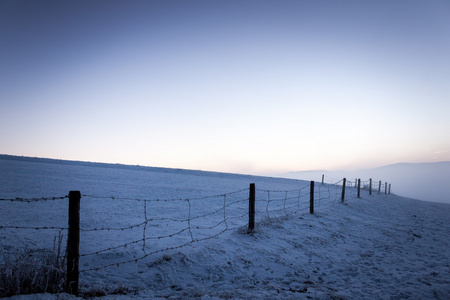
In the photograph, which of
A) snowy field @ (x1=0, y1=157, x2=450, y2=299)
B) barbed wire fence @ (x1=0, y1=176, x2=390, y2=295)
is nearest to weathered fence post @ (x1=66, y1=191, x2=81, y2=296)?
barbed wire fence @ (x1=0, y1=176, x2=390, y2=295)

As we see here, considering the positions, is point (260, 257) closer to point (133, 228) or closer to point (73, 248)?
point (73, 248)

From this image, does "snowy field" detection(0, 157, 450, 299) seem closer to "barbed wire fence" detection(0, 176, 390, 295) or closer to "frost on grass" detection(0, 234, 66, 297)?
"barbed wire fence" detection(0, 176, 390, 295)

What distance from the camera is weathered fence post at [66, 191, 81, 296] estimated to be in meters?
3.75

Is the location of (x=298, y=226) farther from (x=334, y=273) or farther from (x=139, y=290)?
(x=139, y=290)

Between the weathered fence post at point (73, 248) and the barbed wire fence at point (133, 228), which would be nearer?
the weathered fence post at point (73, 248)

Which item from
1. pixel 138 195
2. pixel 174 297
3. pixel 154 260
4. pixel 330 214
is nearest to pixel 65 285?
pixel 174 297

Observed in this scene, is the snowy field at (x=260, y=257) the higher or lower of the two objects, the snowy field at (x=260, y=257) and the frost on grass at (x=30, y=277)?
the lower

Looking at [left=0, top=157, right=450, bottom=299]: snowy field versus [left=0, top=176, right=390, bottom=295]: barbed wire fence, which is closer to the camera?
[left=0, top=176, right=390, bottom=295]: barbed wire fence

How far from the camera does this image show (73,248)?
3836mm

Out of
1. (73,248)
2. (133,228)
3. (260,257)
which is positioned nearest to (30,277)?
(73,248)

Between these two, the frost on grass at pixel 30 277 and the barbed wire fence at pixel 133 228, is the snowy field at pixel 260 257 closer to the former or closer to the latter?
the barbed wire fence at pixel 133 228

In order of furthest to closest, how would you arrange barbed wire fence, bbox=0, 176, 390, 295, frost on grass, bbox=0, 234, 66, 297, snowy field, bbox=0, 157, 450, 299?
snowy field, bbox=0, 157, 450, 299 < barbed wire fence, bbox=0, 176, 390, 295 < frost on grass, bbox=0, 234, 66, 297

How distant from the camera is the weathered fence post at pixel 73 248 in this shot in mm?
3750

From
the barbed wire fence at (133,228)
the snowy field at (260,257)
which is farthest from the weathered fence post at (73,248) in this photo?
the snowy field at (260,257)
